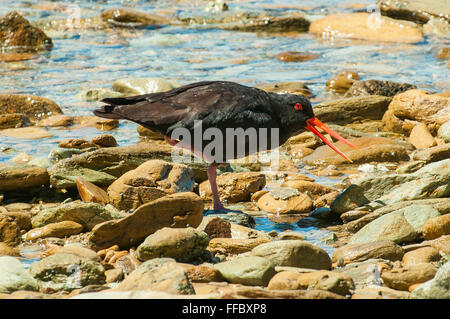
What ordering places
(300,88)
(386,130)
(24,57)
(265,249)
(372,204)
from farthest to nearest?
(24,57)
(300,88)
(386,130)
(372,204)
(265,249)

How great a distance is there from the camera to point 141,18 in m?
16.6

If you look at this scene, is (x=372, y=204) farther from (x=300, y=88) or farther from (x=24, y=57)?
(x=24, y=57)

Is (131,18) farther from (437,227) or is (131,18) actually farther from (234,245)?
(437,227)

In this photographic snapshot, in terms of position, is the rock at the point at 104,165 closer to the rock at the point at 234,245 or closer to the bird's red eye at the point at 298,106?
the bird's red eye at the point at 298,106

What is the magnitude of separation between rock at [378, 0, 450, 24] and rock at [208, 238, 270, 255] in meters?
11.7

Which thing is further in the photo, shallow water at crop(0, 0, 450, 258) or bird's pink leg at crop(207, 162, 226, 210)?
shallow water at crop(0, 0, 450, 258)

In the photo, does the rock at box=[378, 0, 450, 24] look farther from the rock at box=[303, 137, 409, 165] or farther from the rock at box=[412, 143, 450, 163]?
the rock at box=[412, 143, 450, 163]

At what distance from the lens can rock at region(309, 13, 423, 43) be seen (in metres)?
14.5

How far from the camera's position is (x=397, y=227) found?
5172mm

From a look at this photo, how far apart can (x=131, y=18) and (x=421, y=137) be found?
10273 millimetres

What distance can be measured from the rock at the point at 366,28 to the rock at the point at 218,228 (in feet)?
32.9

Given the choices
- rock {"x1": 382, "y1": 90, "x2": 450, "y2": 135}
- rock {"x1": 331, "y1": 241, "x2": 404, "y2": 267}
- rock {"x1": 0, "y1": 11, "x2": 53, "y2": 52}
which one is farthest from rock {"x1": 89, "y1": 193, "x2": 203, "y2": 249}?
rock {"x1": 0, "y1": 11, "x2": 53, "y2": 52}
